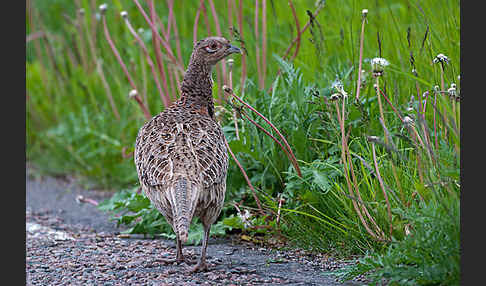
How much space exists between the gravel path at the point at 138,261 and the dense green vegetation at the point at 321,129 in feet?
0.51

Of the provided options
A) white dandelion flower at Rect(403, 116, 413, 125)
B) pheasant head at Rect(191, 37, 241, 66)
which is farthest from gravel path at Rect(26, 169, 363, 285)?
pheasant head at Rect(191, 37, 241, 66)

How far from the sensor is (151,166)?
157 inches

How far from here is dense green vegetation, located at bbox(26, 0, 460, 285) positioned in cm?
349

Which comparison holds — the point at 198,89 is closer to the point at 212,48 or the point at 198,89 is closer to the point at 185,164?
the point at 212,48

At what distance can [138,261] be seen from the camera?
4336mm

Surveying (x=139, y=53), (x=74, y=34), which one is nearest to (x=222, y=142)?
(x=139, y=53)

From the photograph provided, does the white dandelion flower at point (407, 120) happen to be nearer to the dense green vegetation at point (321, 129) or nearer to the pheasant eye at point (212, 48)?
the dense green vegetation at point (321, 129)

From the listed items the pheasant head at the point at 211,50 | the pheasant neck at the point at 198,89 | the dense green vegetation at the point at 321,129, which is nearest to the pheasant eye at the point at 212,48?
the pheasant head at the point at 211,50

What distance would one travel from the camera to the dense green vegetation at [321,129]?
137 inches

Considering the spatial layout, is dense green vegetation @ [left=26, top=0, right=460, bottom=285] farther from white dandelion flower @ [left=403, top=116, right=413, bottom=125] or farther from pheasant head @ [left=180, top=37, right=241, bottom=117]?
pheasant head @ [left=180, top=37, right=241, bottom=117]

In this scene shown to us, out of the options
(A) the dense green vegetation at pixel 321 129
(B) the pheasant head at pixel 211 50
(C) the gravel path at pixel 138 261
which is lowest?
(C) the gravel path at pixel 138 261

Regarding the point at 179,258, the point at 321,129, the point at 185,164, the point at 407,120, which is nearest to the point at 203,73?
the point at 321,129

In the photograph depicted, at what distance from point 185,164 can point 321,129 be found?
1.37 metres

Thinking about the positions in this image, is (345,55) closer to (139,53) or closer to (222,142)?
(222,142)
